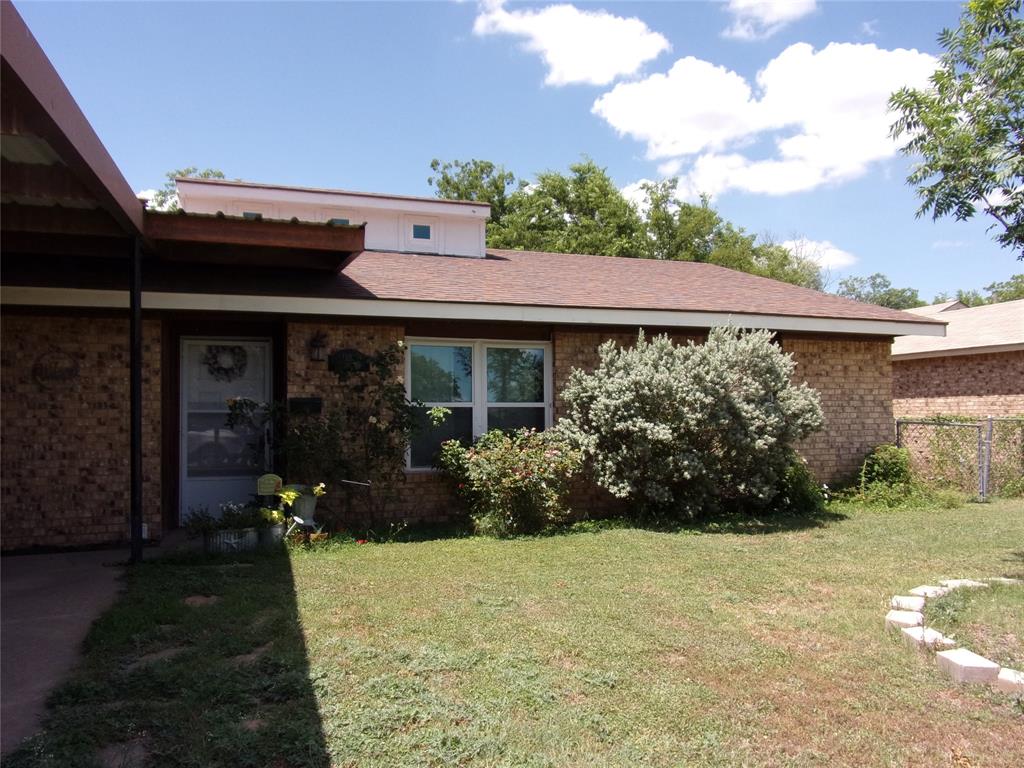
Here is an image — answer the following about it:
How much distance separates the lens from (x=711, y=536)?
8.24 metres

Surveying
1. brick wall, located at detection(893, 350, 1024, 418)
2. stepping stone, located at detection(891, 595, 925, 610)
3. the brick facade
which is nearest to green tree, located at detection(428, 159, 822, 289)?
brick wall, located at detection(893, 350, 1024, 418)

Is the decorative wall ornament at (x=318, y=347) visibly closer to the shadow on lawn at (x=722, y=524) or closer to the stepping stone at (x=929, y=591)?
the shadow on lawn at (x=722, y=524)

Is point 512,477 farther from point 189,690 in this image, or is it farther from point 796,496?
point 189,690

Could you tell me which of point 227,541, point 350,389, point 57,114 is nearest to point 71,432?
point 227,541

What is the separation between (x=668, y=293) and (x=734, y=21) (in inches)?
154

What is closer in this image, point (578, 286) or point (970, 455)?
point (578, 286)

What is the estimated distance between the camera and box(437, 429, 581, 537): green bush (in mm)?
8219

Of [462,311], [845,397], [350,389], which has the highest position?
[462,311]

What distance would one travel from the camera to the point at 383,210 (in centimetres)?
1367

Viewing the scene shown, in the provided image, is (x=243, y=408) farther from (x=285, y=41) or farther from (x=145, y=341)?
(x=285, y=41)

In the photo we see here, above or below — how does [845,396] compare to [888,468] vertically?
above

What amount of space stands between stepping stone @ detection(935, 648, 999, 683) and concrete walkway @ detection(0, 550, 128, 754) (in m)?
4.59

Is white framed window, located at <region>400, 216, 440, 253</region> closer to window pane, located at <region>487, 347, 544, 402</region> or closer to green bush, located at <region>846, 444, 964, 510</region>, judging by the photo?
window pane, located at <region>487, 347, 544, 402</region>

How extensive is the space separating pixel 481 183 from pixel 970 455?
1081 inches
